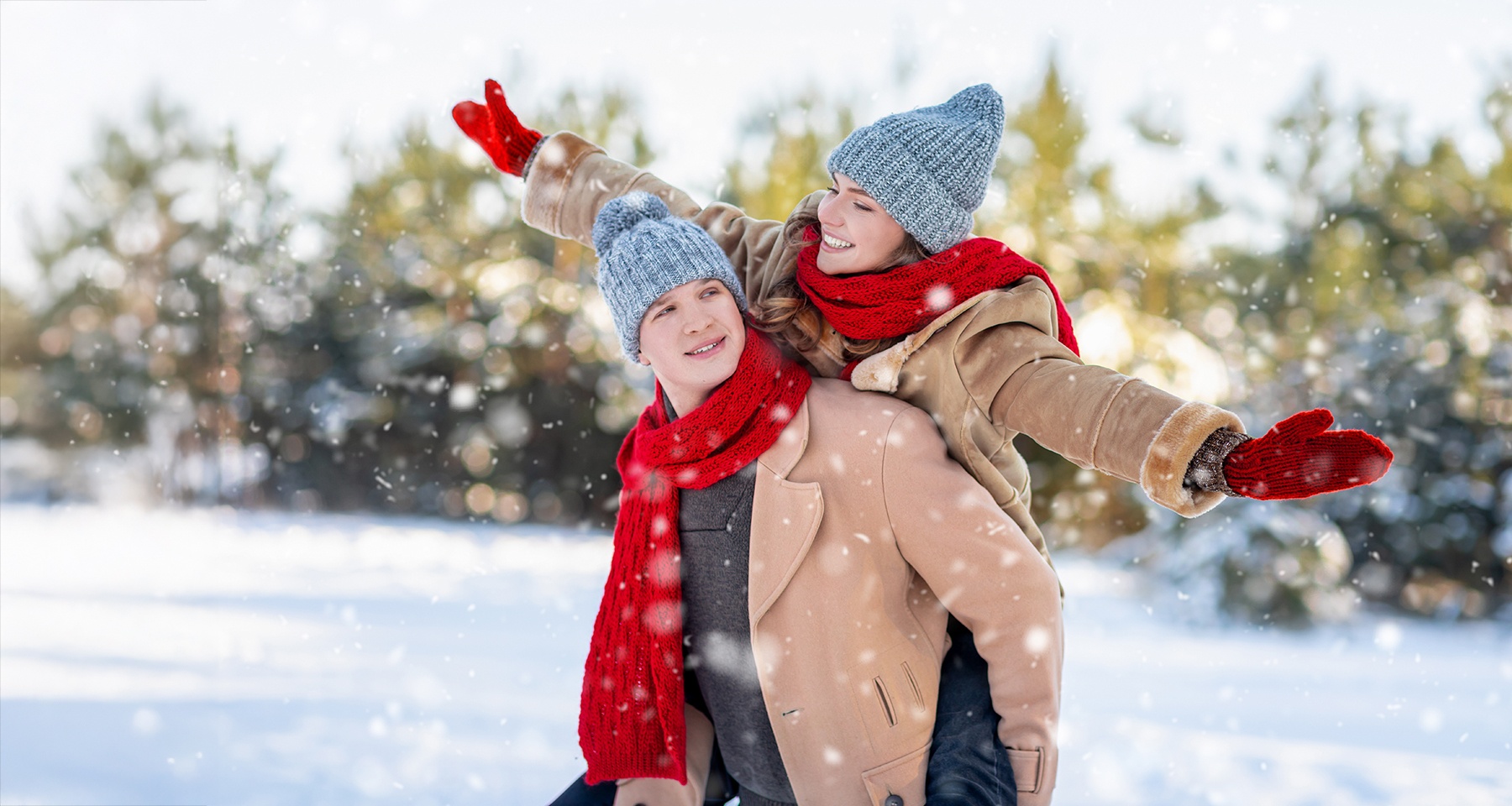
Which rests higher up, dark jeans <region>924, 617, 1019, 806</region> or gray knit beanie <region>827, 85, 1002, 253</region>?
gray knit beanie <region>827, 85, 1002, 253</region>

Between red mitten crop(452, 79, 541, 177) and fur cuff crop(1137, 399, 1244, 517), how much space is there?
1286 millimetres

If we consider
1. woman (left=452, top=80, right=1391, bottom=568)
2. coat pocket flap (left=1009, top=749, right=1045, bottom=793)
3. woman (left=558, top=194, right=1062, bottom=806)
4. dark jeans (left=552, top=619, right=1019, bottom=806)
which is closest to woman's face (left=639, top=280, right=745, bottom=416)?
woman (left=558, top=194, right=1062, bottom=806)

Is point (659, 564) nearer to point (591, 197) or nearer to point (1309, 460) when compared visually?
point (591, 197)

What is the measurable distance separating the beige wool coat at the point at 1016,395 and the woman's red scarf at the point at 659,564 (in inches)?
6.2

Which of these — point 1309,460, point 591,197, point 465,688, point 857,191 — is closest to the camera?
point 1309,460

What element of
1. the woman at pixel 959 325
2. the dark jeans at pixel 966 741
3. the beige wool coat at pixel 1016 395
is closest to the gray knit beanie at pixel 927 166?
the woman at pixel 959 325

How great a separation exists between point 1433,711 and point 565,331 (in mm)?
4666

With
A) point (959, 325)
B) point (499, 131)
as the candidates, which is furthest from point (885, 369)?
point (499, 131)

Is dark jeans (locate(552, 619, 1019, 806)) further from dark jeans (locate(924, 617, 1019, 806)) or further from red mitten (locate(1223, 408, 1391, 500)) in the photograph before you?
red mitten (locate(1223, 408, 1391, 500))

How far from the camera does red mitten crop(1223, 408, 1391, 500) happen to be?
3.66 ft

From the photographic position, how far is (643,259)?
1535mm

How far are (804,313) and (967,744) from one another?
27.0 inches

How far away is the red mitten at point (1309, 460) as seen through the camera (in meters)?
1.12

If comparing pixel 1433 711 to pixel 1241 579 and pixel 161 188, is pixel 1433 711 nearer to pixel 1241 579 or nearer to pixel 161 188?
pixel 1241 579
